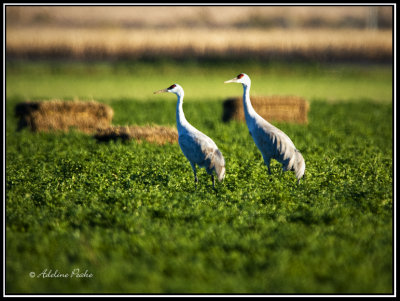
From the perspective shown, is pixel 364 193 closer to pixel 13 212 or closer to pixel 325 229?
pixel 325 229

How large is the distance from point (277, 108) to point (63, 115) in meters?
9.03

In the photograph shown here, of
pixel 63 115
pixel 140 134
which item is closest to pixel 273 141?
pixel 140 134

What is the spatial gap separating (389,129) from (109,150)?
11.1 meters

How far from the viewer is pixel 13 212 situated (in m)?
7.72

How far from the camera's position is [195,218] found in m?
7.49

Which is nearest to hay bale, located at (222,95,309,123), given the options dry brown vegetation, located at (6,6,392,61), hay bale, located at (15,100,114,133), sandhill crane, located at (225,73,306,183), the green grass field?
the green grass field

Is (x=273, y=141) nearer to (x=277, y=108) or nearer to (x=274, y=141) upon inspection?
(x=274, y=141)

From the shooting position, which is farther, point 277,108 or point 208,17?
point 208,17

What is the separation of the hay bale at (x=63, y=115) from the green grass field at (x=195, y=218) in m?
0.62

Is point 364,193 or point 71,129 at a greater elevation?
point 71,129

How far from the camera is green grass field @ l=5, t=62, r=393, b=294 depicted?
5.50 m

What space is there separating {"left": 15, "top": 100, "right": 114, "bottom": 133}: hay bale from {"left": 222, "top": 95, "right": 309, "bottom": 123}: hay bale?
5433mm

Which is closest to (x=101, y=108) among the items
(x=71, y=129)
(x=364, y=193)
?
(x=71, y=129)

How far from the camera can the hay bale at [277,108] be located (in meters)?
18.2
